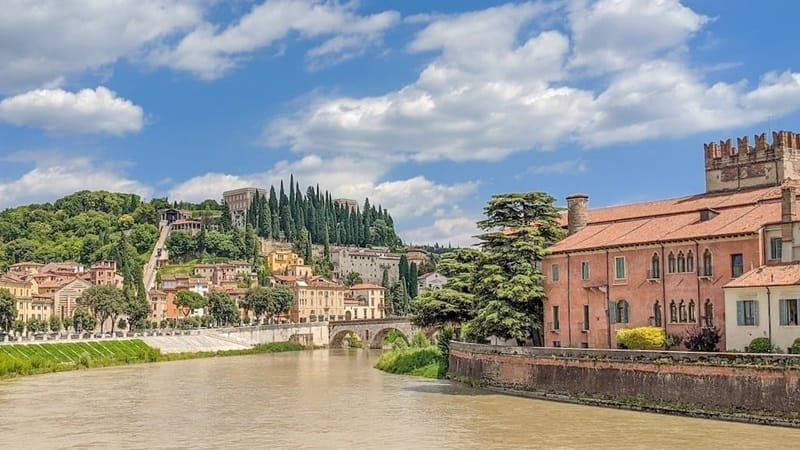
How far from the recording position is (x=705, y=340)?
3766cm

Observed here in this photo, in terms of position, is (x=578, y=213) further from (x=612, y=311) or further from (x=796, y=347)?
(x=796, y=347)

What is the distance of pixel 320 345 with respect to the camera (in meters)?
123

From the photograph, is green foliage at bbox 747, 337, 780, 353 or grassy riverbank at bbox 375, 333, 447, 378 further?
grassy riverbank at bbox 375, 333, 447, 378

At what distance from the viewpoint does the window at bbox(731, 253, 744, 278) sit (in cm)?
3759

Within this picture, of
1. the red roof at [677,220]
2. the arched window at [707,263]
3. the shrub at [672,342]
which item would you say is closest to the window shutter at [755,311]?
the red roof at [677,220]

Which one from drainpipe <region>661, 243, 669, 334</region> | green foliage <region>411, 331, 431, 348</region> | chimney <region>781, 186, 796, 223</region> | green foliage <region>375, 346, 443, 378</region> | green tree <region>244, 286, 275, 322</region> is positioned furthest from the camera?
green tree <region>244, 286, 275, 322</region>

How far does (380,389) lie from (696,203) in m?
19.3

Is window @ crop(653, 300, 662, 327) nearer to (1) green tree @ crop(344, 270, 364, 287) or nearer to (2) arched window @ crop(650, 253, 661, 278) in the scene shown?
(2) arched window @ crop(650, 253, 661, 278)

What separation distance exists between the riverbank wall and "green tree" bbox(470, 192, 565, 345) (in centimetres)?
208

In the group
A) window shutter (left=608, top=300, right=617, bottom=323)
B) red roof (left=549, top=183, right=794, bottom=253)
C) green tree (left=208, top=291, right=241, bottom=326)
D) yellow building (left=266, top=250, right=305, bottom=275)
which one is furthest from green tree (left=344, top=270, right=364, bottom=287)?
window shutter (left=608, top=300, right=617, bottom=323)

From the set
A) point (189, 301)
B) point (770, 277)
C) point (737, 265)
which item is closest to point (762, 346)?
point (770, 277)

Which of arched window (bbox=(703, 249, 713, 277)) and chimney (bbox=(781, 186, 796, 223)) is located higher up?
chimney (bbox=(781, 186, 796, 223))

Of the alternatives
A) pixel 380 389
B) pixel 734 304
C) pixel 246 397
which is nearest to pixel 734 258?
pixel 734 304

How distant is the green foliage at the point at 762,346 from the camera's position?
34031mm
